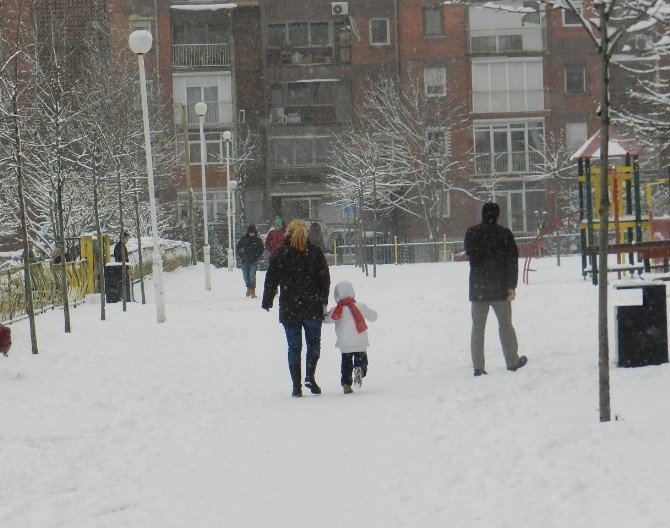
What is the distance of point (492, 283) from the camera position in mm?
11258

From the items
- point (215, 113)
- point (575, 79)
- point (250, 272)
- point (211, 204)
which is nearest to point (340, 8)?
point (215, 113)

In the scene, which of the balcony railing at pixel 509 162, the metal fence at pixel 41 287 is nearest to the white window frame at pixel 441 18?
the balcony railing at pixel 509 162

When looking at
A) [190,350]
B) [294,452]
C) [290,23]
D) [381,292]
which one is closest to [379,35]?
[290,23]

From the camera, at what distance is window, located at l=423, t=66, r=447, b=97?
53406mm

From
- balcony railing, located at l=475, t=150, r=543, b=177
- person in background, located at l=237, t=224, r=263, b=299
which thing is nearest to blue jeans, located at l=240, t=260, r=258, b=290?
person in background, located at l=237, t=224, r=263, b=299

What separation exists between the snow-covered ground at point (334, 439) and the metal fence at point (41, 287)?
2.83 metres

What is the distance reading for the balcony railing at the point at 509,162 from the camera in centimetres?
5322

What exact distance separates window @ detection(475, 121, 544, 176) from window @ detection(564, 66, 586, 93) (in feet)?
8.97

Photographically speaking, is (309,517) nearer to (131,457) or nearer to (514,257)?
(131,457)

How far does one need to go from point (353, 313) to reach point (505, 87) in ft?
145

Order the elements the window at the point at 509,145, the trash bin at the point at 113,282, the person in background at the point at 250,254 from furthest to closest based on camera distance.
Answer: the window at the point at 509,145 < the trash bin at the point at 113,282 < the person in background at the point at 250,254

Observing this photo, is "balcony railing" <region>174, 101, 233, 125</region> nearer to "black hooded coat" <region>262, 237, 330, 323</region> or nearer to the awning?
the awning

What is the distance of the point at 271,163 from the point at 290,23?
6831 millimetres

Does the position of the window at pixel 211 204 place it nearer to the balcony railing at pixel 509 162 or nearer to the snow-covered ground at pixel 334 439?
the balcony railing at pixel 509 162
